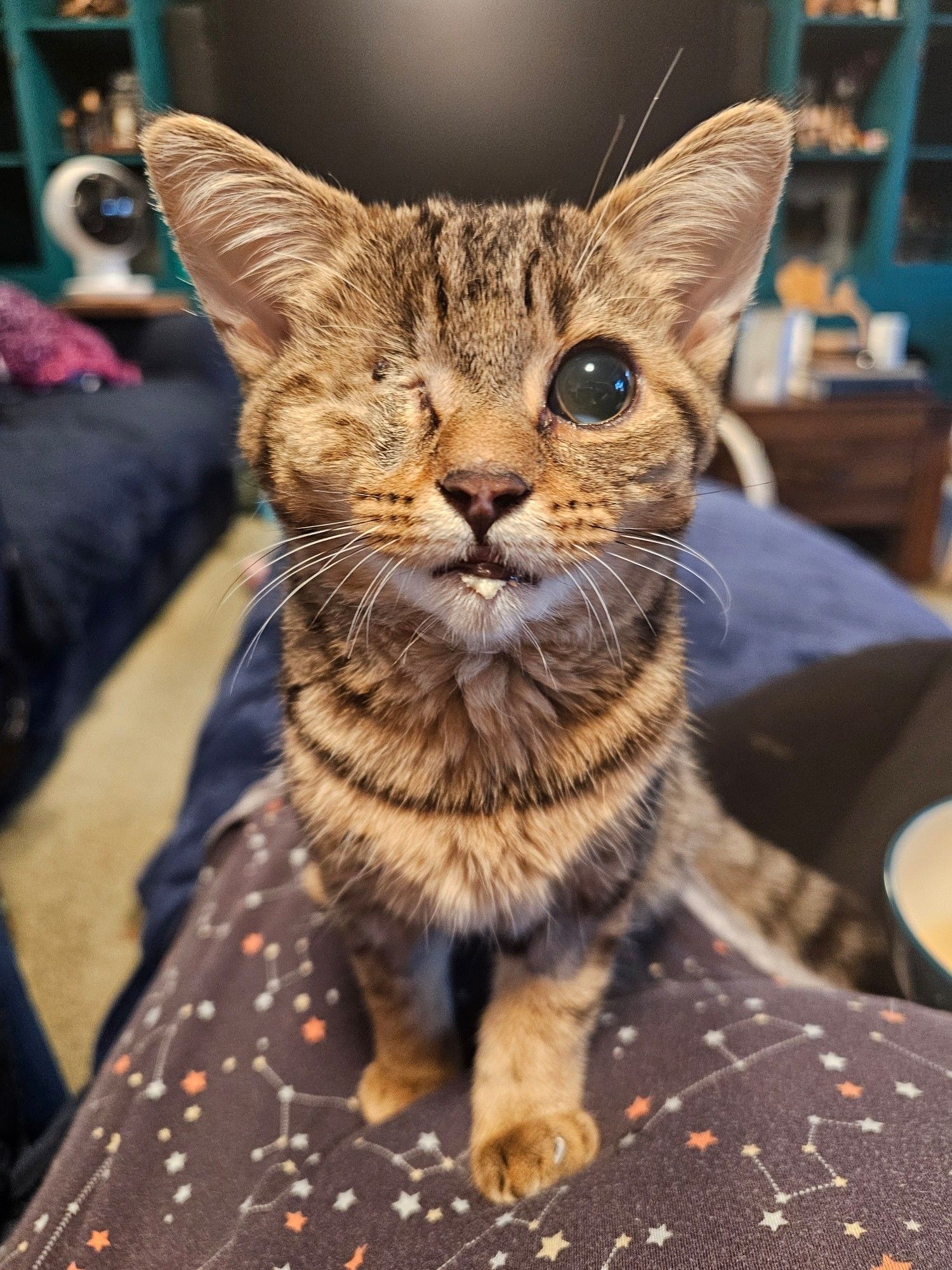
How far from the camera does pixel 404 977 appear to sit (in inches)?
24.1

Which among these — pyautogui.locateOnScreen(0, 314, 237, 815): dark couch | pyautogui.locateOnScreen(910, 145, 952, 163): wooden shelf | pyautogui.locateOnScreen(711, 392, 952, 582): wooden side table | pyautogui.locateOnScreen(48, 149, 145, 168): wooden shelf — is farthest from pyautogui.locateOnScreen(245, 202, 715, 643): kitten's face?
pyautogui.locateOnScreen(711, 392, 952, 582): wooden side table

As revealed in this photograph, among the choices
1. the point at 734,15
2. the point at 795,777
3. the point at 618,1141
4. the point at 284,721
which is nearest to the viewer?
the point at 734,15

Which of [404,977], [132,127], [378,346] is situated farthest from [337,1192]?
[132,127]

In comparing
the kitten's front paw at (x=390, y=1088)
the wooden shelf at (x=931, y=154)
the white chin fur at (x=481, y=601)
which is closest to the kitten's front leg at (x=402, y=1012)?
the kitten's front paw at (x=390, y=1088)

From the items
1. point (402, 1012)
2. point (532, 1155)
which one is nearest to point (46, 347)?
point (402, 1012)

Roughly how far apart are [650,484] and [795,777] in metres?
0.51

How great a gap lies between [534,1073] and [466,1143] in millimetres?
65

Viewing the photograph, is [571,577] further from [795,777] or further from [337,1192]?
[795,777]

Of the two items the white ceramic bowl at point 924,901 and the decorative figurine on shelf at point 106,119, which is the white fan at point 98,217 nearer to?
the decorative figurine on shelf at point 106,119

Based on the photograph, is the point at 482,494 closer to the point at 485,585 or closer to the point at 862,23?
the point at 485,585

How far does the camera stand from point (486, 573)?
428mm

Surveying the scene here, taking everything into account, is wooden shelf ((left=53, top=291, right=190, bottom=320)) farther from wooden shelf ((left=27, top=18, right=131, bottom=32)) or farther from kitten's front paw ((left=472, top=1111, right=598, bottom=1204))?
kitten's front paw ((left=472, top=1111, right=598, bottom=1204))

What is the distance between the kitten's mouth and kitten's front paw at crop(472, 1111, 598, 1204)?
0.37m

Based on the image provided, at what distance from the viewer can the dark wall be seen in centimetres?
39
